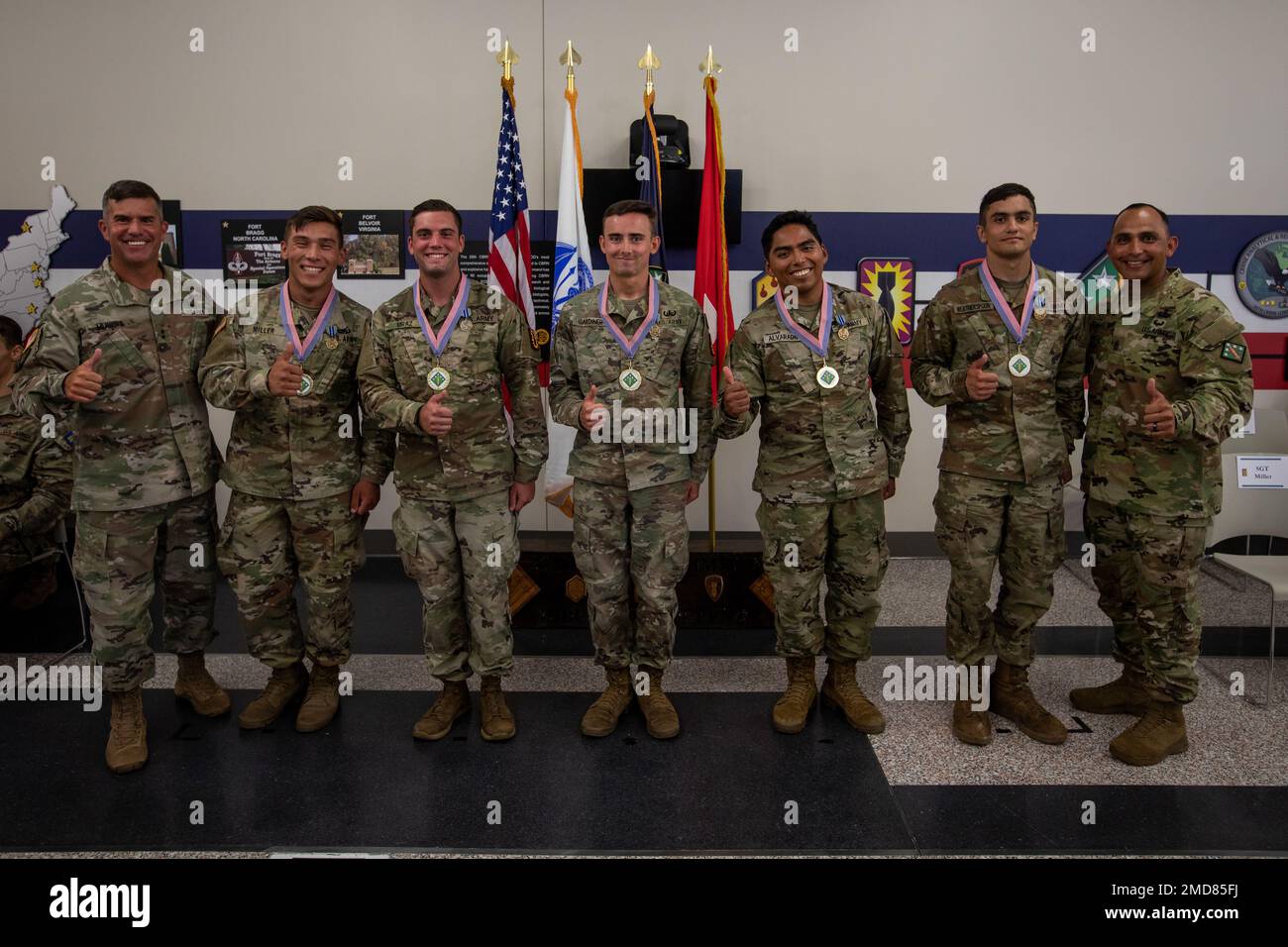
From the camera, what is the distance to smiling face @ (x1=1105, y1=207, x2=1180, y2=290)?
252cm

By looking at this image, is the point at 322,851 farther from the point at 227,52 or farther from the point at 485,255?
the point at 227,52

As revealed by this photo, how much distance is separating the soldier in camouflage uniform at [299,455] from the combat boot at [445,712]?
0.38 m

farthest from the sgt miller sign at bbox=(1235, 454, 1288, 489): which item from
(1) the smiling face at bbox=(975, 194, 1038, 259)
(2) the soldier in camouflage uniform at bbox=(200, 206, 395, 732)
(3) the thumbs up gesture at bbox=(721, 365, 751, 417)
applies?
(2) the soldier in camouflage uniform at bbox=(200, 206, 395, 732)

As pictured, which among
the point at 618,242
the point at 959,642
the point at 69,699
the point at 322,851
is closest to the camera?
the point at 322,851

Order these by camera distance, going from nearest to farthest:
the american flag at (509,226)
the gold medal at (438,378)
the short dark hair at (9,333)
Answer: the gold medal at (438,378) → the short dark hair at (9,333) → the american flag at (509,226)

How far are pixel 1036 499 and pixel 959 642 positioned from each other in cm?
56

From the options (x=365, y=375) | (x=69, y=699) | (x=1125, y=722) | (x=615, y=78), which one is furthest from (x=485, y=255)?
(x=1125, y=722)

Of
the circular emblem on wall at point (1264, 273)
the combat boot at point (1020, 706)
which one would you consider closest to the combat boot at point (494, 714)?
the combat boot at point (1020, 706)

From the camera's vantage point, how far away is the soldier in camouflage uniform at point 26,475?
3355mm

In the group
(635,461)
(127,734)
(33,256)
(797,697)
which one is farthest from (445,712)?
(33,256)

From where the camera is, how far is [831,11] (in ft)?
14.3

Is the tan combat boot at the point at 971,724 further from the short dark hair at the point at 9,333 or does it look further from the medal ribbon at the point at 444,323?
the short dark hair at the point at 9,333

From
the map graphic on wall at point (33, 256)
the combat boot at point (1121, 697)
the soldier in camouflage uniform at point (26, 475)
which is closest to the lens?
the combat boot at point (1121, 697)

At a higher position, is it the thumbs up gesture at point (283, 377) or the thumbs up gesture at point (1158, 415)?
the thumbs up gesture at point (283, 377)
